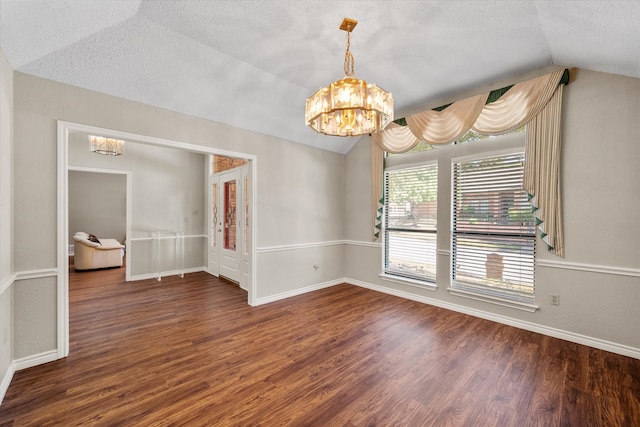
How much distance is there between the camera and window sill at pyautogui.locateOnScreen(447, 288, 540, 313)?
3.12m

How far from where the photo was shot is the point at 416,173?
Answer: 13.9ft

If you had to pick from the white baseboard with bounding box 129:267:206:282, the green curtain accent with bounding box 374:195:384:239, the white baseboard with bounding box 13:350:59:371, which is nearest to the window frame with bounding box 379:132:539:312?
the green curtain accent with bounding box 374:195:384:239

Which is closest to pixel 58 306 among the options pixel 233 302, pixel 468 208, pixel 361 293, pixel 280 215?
pixel 233 302

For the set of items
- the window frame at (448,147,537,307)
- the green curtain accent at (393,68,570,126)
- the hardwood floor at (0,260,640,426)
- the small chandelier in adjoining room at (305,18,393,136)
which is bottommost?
the hardwood floor at (0,260,640,426)

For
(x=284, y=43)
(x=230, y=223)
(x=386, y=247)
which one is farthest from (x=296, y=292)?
(x=284, y=43)

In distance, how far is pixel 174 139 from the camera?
10.7 ft

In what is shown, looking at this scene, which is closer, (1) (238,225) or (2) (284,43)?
(2) (284,43)

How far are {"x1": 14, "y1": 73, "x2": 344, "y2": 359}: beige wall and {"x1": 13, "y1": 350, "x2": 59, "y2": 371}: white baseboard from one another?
36mm

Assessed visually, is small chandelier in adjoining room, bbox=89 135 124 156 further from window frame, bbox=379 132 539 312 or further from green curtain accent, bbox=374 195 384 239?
window frame, bbox=379 132 539 312

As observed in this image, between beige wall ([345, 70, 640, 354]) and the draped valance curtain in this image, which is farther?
the draped valance curtain

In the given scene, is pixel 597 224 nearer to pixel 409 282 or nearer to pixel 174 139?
pixel 409 282

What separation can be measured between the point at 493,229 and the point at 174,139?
4.21 meters

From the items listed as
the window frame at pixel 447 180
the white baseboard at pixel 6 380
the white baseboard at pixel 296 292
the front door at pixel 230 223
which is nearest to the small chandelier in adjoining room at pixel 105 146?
the front door at pixel 230 223

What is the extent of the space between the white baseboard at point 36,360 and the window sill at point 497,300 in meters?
4.56
